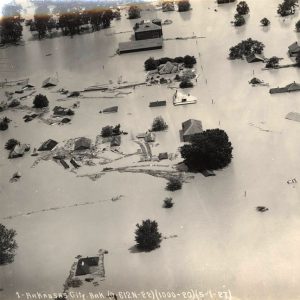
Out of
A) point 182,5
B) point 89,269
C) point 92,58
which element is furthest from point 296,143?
point 182,5

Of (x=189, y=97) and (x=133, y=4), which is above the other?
(x=133, y=4)

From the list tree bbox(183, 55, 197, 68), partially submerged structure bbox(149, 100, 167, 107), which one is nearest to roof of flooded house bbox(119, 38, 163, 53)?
tree bbox(183, 55, 197, 68)

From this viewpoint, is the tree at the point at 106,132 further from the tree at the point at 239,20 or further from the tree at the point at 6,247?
the tree at the point at 239,20

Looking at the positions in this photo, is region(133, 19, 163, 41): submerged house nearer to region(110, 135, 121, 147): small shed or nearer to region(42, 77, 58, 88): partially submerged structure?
region(42, 77, 58, 88): partially submerged structure

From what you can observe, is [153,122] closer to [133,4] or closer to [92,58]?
[92,58]

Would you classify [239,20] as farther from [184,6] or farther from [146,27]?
[184,6]

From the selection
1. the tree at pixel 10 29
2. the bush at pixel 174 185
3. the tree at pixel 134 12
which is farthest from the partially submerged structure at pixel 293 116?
the tree at pixel 10 29
